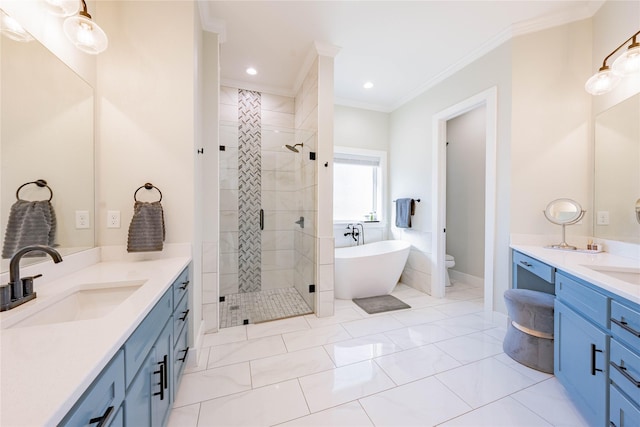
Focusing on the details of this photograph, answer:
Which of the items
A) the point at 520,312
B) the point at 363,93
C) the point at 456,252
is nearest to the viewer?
the point at 520,312

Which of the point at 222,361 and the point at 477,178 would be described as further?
the point at 477,178

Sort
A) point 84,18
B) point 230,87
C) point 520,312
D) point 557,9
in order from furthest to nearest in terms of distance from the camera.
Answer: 1. point 230,87
2. point 557,9
3. point 520,312
4. point 84,18

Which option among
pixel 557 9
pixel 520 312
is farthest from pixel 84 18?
pixel 557 9

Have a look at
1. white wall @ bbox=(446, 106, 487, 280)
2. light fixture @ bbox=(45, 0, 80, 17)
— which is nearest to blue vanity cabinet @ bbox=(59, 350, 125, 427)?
light fixture @ bbox=(45, 0, 80, 17)

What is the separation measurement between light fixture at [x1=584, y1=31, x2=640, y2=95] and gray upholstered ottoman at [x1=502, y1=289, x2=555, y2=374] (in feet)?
5.22

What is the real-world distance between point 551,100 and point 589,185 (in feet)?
2.81

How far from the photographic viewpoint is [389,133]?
13.3 feet

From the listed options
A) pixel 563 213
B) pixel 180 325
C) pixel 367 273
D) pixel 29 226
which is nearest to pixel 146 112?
A: pixel 29 226

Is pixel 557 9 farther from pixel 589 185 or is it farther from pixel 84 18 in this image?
pixel 84 18

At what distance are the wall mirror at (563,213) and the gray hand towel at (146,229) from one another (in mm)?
3132

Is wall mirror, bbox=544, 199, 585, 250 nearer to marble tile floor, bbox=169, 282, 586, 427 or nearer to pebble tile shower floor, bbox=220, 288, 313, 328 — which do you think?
marble tile floor, bbox=169, 282, 586, 427

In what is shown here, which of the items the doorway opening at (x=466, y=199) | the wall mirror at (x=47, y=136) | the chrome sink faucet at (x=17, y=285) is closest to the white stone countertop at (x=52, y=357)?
the chrome sink faucet at (x=17, y=285)

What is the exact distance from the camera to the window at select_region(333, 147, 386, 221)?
3896 mm

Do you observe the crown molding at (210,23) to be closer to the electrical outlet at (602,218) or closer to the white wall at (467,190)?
the white wall at (467,190)
